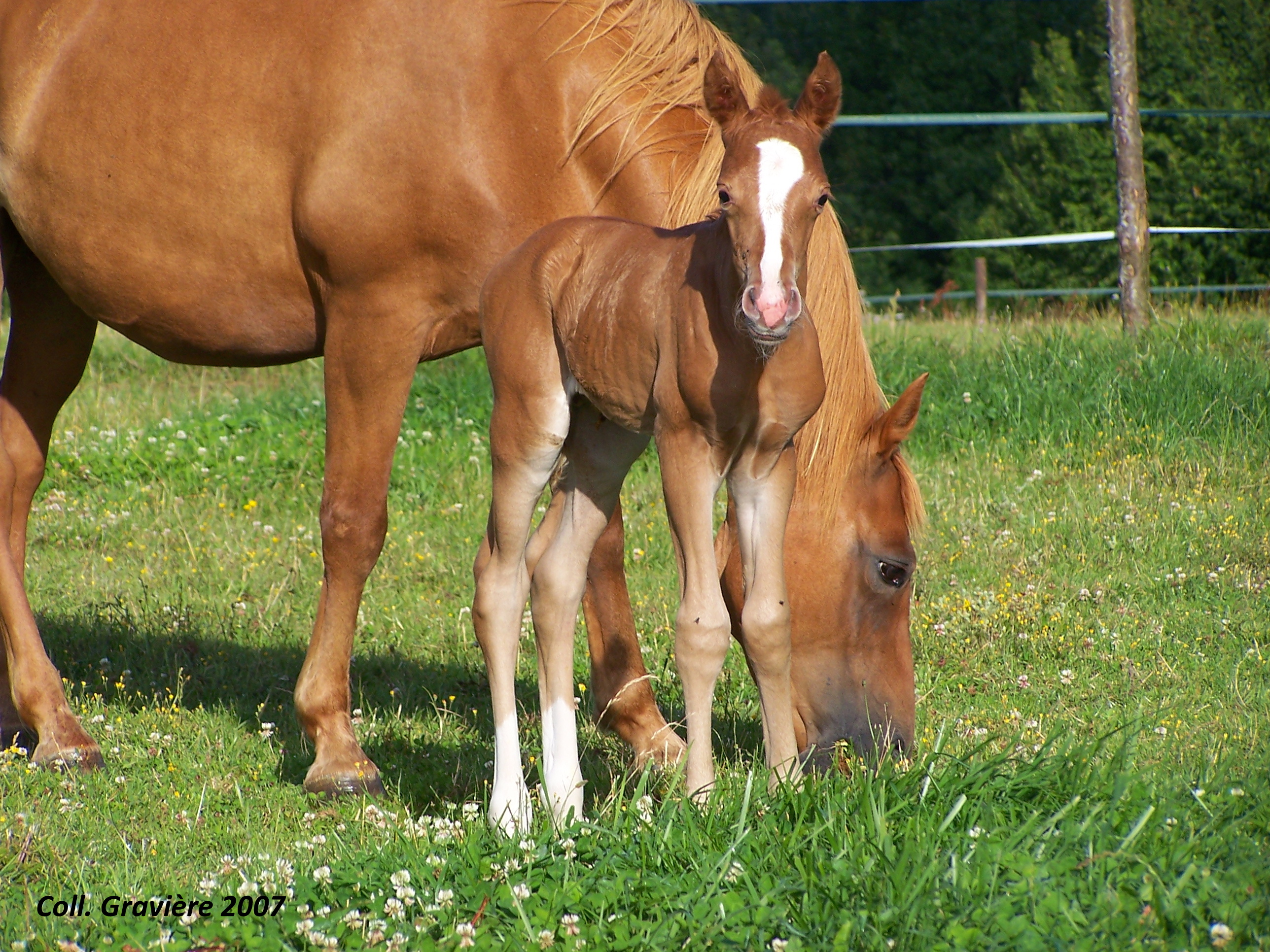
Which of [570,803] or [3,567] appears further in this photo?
A: [3,567]

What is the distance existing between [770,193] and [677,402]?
56 cm

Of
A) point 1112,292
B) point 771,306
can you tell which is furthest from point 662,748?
point 1112,292

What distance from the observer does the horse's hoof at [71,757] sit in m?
4.18

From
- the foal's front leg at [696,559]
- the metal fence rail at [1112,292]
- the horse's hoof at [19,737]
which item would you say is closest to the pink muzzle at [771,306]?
the foal's front leg at [696,559]

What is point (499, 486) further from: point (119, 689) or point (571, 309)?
point (119, 689)

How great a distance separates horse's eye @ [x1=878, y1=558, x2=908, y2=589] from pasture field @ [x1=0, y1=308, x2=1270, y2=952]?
0.50m

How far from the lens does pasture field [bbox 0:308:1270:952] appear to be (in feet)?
8.34

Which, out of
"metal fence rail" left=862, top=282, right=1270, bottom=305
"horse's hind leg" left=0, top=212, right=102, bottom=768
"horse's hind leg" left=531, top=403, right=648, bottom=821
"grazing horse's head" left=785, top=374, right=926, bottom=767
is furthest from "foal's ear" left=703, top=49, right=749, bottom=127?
"metal fence rail" left=862, top=282, right=1270, bottom=305

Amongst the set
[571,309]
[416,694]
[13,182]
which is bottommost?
[416,694]

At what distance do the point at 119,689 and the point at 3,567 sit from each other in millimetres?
753

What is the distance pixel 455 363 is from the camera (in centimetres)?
1016

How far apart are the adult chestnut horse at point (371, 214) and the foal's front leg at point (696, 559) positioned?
2.57 ft

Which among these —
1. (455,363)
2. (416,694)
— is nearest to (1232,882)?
(416,694)

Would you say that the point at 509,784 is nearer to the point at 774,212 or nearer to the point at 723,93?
the point at 774,212
